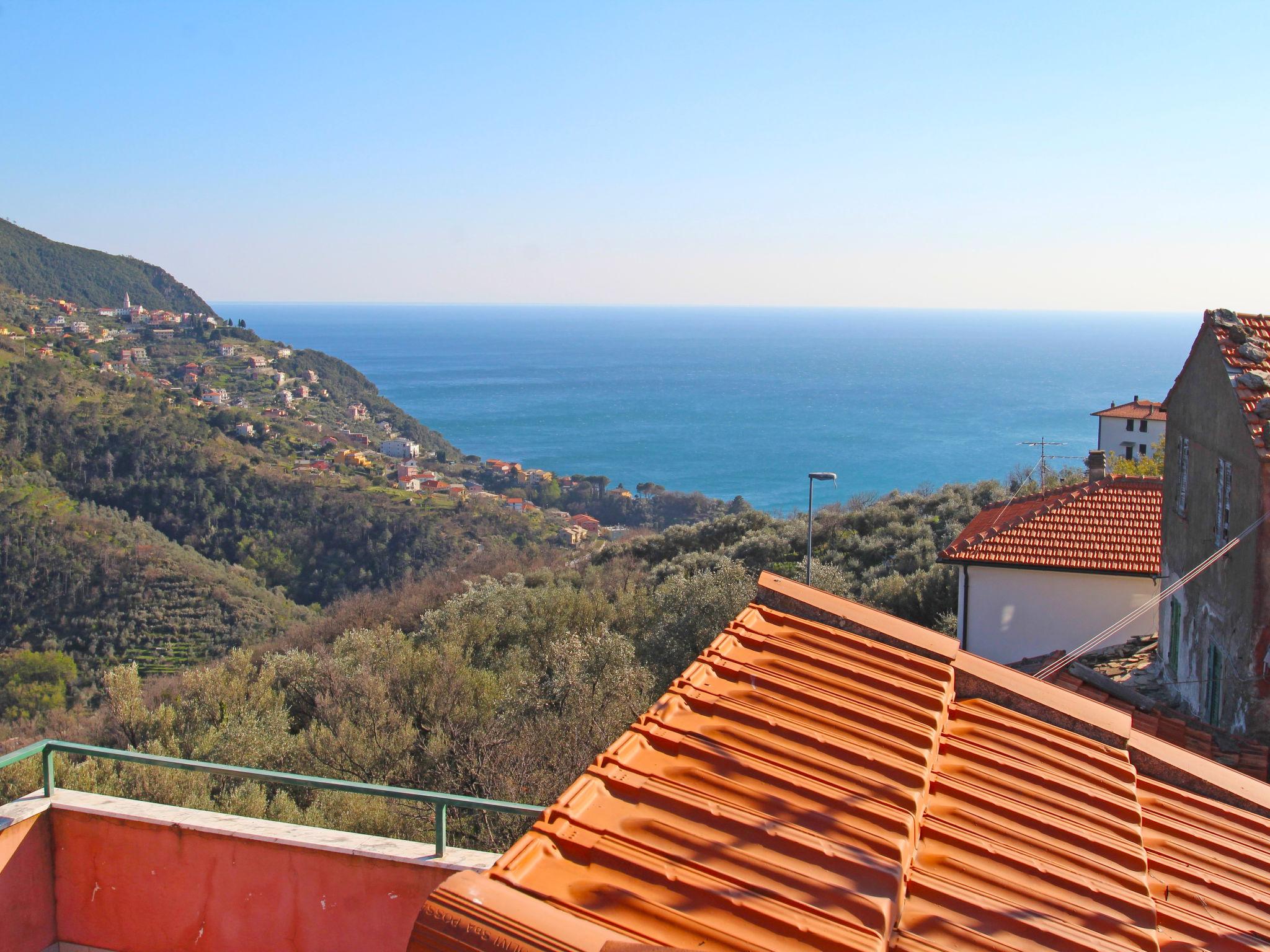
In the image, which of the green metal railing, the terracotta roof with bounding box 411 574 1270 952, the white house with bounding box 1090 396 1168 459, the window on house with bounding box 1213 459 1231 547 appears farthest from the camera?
the white house with bounding box 1090 396 1168 459

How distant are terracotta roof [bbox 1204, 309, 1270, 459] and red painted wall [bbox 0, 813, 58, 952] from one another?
Result: 720cm

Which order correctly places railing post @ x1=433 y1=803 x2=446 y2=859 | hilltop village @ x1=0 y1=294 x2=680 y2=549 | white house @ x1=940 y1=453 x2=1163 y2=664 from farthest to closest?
hilltop village @ x1=0 y1=294 x2=680 y2=549
white house @ x1=940 y1=453 x2=1163 y2=664
railing post @ x1=433 y1=803 x2=446 y2=859

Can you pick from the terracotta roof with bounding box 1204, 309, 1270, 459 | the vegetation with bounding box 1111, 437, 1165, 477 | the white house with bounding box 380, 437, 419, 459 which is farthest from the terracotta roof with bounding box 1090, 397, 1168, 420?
the white house with bounding box 380, 437, 419, 459

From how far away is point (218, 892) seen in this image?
3699 millimetres

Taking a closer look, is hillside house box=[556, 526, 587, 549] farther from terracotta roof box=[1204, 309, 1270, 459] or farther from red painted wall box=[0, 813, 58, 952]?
red painted wall box=[0, 813, 58, 952]

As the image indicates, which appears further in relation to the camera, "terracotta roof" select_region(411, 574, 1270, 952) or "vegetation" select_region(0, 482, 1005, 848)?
"vegetation" select_region(0, 482, 1005, 848)

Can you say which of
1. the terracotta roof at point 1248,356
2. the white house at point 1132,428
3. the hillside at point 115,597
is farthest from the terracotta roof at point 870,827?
the white house at point 1132,428

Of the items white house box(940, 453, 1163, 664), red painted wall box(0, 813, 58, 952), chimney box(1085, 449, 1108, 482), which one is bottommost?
white house box(940, 453, 1163, 664)

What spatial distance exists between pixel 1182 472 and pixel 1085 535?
5638 mm

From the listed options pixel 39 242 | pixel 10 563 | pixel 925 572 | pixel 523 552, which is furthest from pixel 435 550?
pixel 39 242

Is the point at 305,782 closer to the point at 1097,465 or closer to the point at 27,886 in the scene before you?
the point at 27,886

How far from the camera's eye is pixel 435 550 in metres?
40.9

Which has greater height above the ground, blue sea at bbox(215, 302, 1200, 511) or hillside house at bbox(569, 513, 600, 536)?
blue sea at bbox(215, 302, 1200, 511)

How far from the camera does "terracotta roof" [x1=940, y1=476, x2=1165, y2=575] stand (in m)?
13.8
